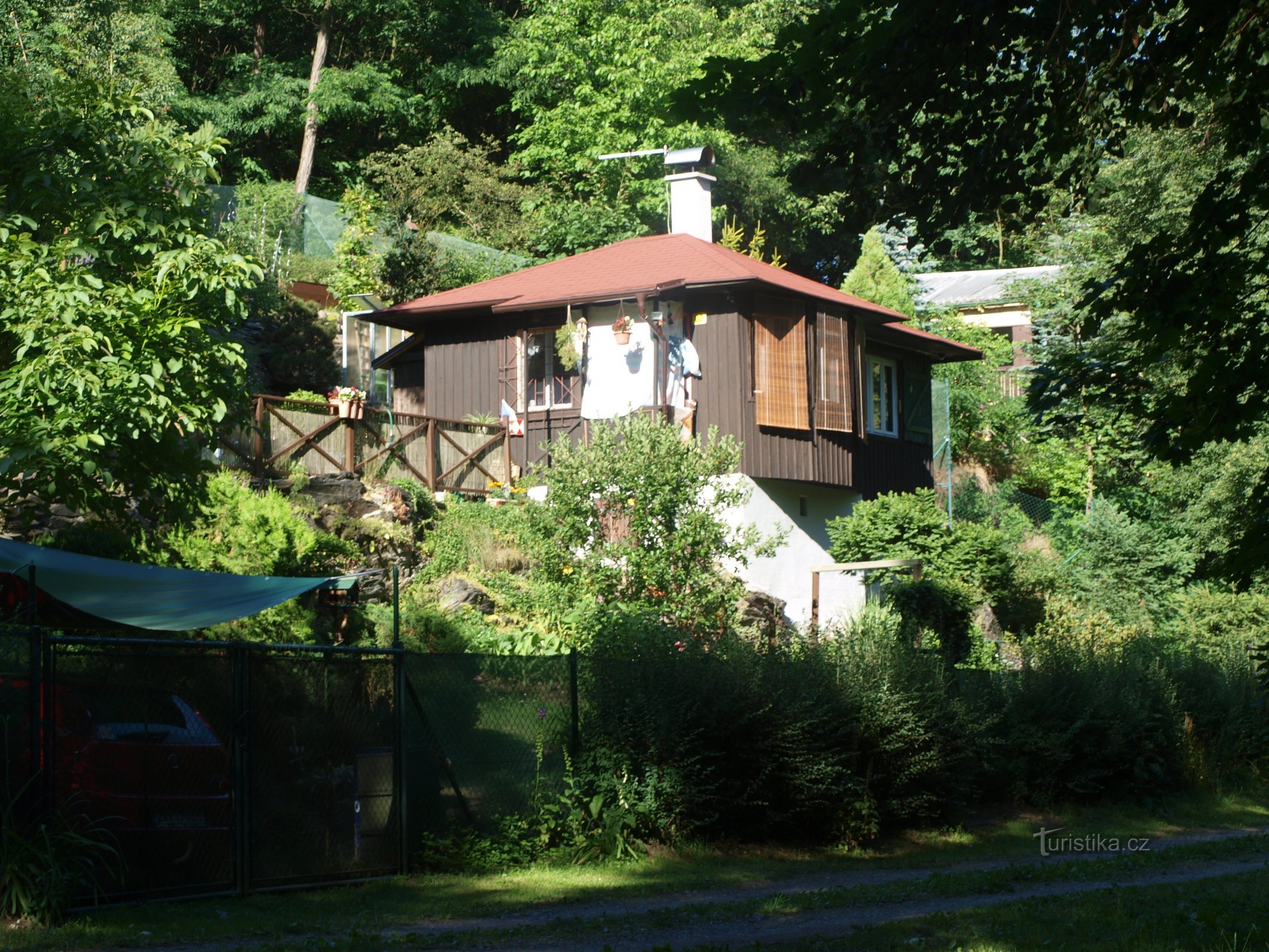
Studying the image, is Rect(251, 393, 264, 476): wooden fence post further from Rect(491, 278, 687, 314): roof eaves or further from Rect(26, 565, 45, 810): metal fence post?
Rect(26, 565, 45, 810): metal fence post

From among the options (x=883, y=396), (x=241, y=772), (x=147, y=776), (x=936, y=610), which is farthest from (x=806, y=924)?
(x=883, y=396)

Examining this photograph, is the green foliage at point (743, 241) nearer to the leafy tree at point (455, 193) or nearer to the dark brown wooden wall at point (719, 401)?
the leafy tree at point (455, 193)

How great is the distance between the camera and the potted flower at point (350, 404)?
22.8 meters

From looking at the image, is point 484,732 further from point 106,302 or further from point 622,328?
point 622,328

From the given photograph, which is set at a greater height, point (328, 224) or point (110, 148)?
point (328, 224)

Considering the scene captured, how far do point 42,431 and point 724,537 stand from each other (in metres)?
10.0

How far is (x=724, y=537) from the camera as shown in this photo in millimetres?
19000

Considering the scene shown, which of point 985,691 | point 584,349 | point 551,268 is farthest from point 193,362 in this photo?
point 551,268

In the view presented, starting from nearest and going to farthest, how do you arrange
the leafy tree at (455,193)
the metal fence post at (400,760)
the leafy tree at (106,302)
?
the leafy tree at (106,302)
the metal fence post at (400,760)
the leafy tree at (455,193)

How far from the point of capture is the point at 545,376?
27.2 metres

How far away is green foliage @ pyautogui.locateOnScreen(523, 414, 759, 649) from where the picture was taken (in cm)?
1811

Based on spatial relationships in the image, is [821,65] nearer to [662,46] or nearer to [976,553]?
[976,553]

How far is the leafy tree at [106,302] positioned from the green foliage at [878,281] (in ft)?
93.0

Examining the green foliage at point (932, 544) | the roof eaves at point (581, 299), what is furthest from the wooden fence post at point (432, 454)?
the green foliage at point (932, 544)
